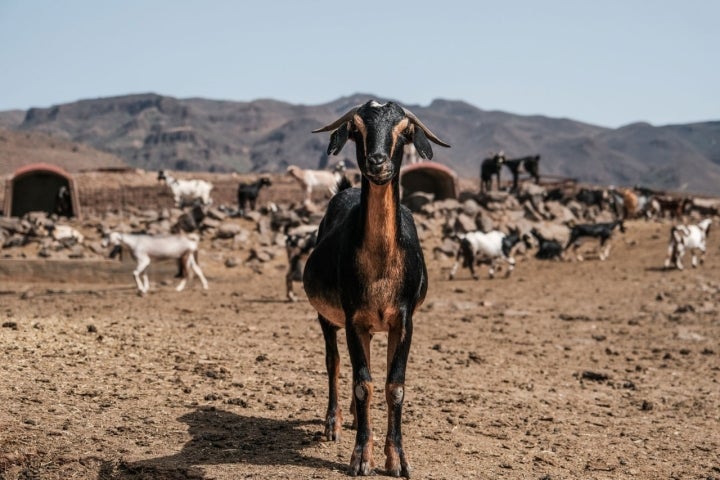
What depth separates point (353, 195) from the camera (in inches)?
287

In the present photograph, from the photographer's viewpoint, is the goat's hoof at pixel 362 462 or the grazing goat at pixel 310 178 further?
the grazing goat at pixel 310 178

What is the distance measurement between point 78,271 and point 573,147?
17963 cm

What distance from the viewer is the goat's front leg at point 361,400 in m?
5.46

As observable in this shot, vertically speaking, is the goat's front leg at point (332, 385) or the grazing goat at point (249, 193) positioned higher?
the grazing goat at point (249, 193)

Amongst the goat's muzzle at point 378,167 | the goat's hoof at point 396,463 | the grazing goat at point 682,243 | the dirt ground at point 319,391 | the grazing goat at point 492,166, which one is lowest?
the dirt ground at point 319,391

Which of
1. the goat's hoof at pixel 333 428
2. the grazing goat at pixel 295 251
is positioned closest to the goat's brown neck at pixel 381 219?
the goat's hoof at pixel 333 428

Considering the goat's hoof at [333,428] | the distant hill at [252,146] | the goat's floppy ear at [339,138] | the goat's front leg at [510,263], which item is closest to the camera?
the goat's floppy ear at [339,138]

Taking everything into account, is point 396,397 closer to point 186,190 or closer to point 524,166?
point 186,190

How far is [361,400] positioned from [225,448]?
50.8 inches

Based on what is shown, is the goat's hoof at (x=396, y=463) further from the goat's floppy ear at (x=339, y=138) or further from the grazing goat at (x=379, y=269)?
the goat's floppy ear at (x=339, y=138)

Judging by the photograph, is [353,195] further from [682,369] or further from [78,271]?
[78,271]

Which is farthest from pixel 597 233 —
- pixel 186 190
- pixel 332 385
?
pixel 332 385

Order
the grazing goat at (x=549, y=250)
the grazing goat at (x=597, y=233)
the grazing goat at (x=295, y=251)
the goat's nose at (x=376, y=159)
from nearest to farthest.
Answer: the goat's nose at (x=376, y=159), the grazing goat at (x=295, y=251), the grazing goat at (x=597, y=233), the grazing goat at (x=549, y=250)

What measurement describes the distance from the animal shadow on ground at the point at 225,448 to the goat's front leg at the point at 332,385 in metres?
0.19
